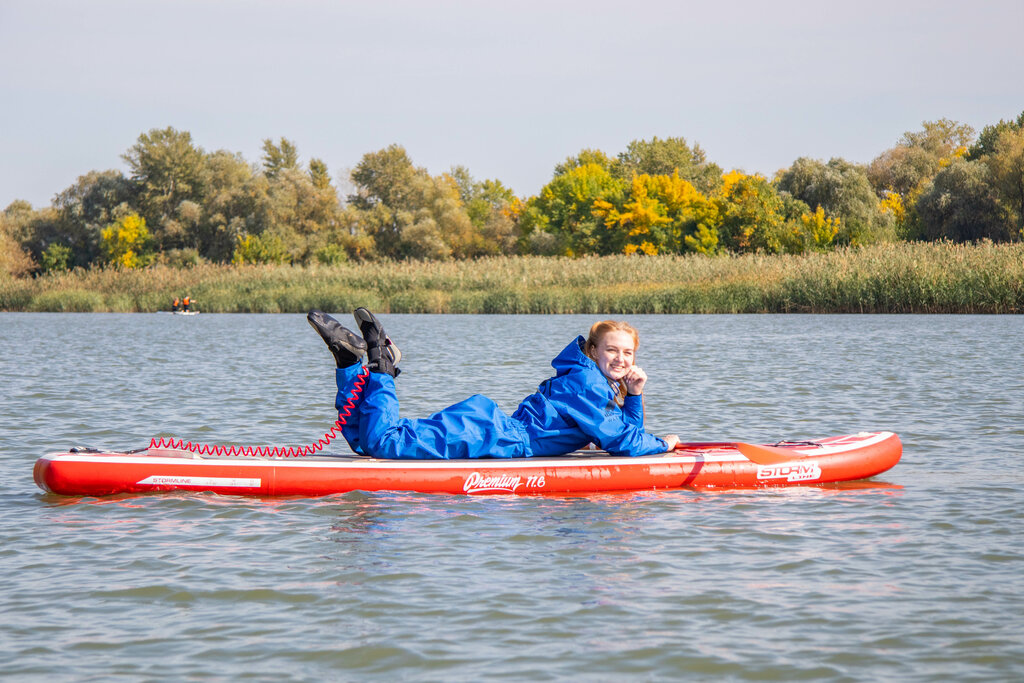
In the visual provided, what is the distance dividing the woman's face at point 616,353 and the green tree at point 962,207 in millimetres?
40641

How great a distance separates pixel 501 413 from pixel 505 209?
201 feet

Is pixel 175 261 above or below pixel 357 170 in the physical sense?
below

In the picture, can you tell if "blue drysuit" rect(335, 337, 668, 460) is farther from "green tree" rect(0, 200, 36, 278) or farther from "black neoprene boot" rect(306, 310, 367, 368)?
"green tree" rect(0, 200, 36, 278)

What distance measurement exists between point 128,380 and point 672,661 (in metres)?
12.3

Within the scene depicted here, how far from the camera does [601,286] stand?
3177cm

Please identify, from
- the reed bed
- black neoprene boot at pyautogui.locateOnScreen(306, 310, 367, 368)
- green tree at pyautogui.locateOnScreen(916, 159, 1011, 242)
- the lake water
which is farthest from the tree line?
black neoprene boot at pyautogui.locateOnScreen(306, 310, 367, 368)

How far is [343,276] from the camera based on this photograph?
35969 mm

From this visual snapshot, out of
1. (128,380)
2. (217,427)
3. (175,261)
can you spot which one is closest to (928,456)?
(217,427)

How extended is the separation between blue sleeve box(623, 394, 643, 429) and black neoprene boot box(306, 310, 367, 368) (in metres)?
1.76

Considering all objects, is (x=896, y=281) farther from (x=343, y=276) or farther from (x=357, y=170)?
(x=357, y=170)

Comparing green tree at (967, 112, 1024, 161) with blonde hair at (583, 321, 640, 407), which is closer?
blonde hair at (583, 321, 640, 407)

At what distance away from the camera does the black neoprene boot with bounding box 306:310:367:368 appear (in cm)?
659

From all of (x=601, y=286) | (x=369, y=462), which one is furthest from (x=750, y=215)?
(x=369, y=462)

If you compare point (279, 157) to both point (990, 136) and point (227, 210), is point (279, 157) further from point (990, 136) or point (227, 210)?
point (990, 136)
